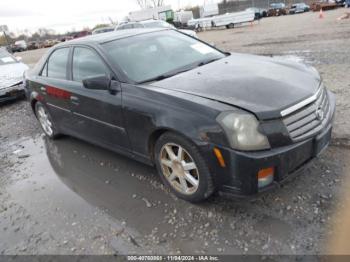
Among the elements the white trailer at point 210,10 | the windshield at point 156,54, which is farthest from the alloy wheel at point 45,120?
the white trailer at point 210,10

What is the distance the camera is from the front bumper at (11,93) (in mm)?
8250

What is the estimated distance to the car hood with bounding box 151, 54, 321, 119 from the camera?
2.63m

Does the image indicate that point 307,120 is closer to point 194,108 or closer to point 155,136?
point 194,108

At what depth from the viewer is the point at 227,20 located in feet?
103

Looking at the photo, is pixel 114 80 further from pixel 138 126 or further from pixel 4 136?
pixel 4 136

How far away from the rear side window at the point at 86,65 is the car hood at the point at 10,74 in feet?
17.3

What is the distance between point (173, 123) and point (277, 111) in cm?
87

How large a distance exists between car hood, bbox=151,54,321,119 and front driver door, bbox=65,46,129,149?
2.02 ft

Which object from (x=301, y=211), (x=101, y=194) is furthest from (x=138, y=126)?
(x=301, y=211)

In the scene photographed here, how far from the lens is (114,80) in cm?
339

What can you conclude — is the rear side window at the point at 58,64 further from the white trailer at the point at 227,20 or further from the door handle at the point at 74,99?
the white trailer at the point at 227,20

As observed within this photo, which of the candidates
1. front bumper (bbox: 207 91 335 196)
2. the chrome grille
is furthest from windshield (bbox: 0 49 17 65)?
the chrome grille

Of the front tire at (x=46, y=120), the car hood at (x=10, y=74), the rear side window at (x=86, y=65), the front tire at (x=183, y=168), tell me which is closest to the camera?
the front tire at (x=183, y=168)

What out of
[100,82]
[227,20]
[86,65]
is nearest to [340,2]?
[227,20]
